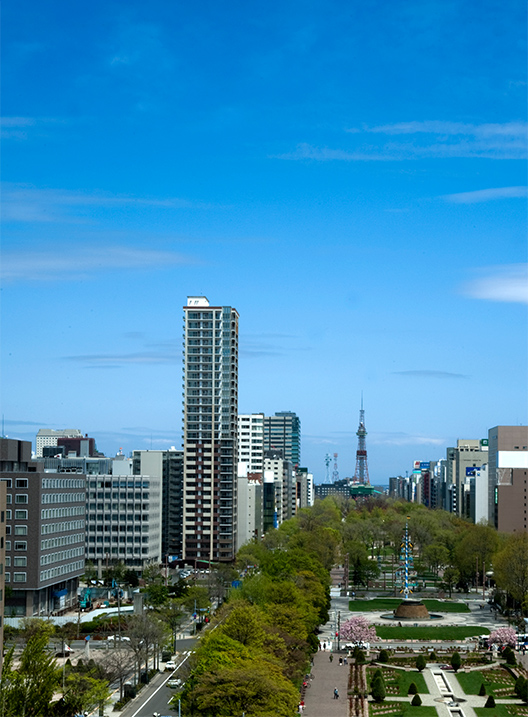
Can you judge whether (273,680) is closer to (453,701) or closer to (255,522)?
(453,701)

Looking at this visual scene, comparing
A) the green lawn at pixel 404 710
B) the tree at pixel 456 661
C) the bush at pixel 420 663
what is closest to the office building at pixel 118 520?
the bush at pixel 420 663

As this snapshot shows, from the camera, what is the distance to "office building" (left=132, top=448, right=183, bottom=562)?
153 metres

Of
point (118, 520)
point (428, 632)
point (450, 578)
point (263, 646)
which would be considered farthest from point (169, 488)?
point (263, 646)

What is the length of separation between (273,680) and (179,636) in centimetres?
4478

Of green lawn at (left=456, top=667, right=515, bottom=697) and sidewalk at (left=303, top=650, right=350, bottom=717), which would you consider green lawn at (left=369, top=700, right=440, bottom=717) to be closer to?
sidewalk at (left=303, top=650, right=350, bottom=717)

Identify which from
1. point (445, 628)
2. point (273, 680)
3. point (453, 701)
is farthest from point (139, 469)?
point (273, 680)

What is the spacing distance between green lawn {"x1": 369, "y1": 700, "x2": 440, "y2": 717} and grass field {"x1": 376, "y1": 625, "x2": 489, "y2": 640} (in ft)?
85.8

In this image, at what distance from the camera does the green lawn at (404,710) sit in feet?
214

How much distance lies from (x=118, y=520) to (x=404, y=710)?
72922 mm

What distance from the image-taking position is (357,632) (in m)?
89.4

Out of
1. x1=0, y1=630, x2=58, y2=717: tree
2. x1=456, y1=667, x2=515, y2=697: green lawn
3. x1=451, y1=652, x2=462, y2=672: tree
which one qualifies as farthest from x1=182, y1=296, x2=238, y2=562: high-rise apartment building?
x1=0, y1=630, x2=58, y2=717: tree

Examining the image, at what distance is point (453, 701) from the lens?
6950cm

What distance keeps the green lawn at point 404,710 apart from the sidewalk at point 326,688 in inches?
80.4

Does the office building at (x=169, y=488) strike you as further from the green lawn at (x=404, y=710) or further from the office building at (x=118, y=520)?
the green lawn at (x=404, y=710)
